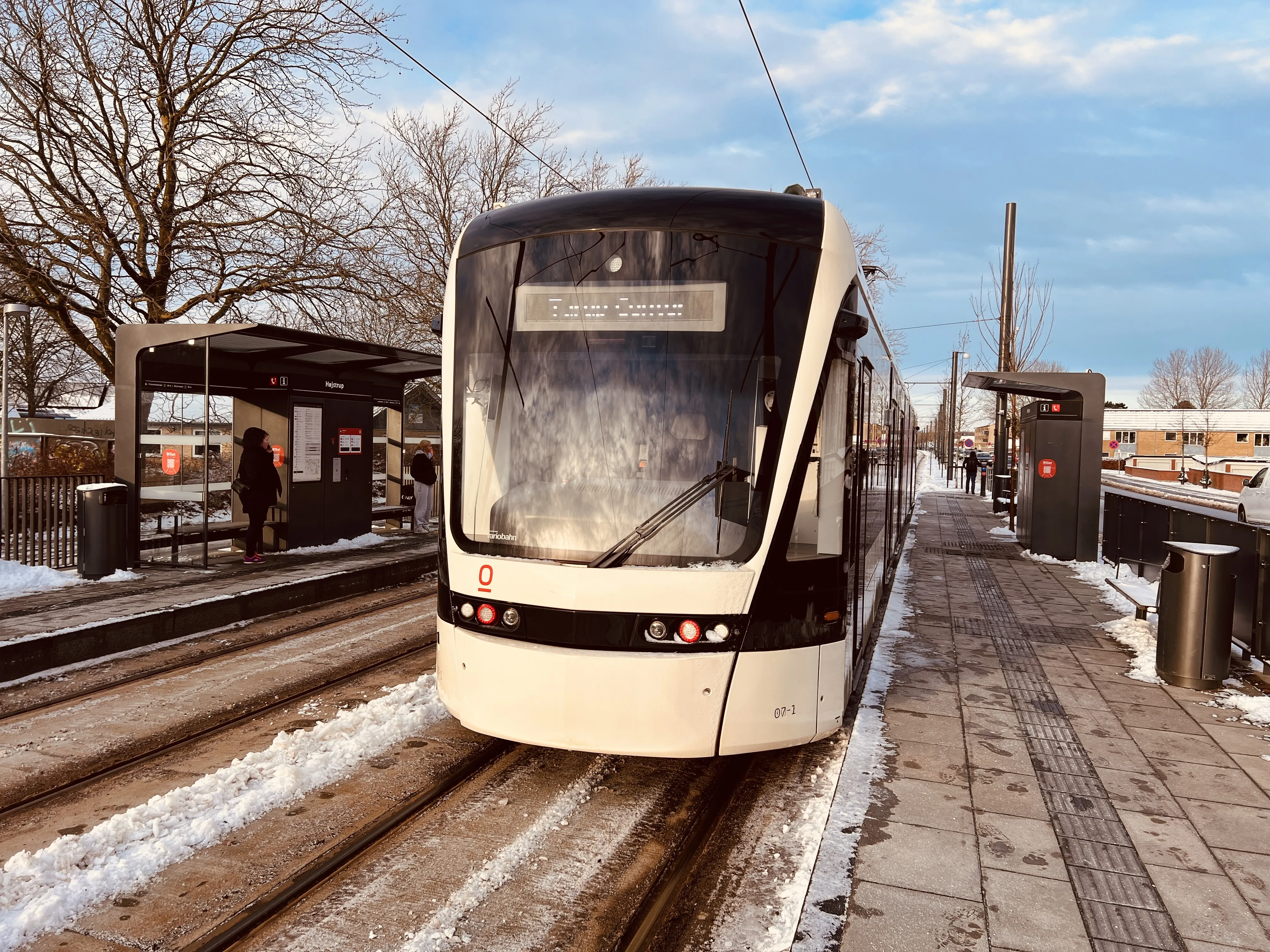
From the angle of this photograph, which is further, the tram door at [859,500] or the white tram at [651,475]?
the tram door at [859,500]

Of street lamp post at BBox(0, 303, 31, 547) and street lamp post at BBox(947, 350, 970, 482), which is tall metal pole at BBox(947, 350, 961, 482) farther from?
street lamp post at BBox(0, 303, 31, 547)

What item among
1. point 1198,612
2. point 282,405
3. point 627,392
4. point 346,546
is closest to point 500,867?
point 627,392

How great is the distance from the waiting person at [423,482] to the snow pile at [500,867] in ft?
37.6

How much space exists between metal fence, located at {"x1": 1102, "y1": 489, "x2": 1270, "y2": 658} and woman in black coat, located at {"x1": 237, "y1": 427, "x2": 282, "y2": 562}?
1008 cm

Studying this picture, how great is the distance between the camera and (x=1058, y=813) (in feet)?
14.5

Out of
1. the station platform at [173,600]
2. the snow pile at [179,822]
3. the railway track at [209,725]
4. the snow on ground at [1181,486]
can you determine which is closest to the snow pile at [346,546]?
the station platform at [173,600]

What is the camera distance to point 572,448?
179 inches

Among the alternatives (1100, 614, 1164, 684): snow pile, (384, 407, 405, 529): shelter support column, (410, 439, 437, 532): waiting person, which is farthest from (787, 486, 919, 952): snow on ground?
(384, 407, 405, 529): shelter support column

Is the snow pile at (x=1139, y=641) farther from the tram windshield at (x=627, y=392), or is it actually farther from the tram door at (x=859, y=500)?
the tram windshield at (x=627, y=392)

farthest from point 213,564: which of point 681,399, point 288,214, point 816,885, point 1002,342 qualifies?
point 1002,342

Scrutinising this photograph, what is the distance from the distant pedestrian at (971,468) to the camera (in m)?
39.2

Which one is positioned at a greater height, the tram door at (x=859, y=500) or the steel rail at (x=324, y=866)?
the tram door at (x=859, y=500)

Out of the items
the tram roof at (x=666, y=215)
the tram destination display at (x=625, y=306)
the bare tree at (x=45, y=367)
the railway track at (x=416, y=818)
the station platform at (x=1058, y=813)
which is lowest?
the railway track at (x=416, y=818)

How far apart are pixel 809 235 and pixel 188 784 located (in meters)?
4.21
